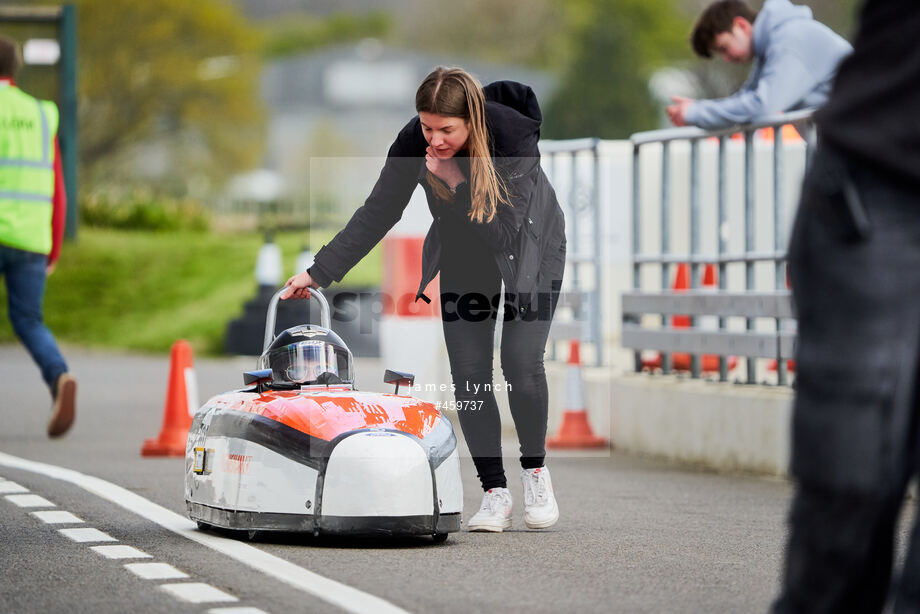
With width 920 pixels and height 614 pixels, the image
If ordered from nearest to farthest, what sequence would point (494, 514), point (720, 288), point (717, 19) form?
1. point (494, 514)
2. point (717, 19)
3. point (720, 288)

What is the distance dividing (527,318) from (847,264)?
3.97 m

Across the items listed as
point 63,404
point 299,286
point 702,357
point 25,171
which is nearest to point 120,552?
point 299,286

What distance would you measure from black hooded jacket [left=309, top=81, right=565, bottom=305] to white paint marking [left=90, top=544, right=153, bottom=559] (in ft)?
4.51

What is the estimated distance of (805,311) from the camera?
123 inches

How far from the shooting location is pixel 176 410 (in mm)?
10438

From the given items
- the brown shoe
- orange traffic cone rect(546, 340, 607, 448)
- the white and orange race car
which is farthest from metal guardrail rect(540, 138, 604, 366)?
the white and orange race car

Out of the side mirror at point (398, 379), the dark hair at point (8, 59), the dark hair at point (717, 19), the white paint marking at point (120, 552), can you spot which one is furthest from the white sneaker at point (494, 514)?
the dark hair at point (8, 59)

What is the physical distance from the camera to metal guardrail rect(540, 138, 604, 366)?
41.7 feet

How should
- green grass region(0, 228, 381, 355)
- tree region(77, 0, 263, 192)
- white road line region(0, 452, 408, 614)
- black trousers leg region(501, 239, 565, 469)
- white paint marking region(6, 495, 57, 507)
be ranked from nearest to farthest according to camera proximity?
white road line region(0, 452, 408, 614)
black trousers leg region(501, 239, 565, 469)
white paint marking region(6, 495, 57, 507)
green grass region(0, 228, 381, 355)
tree region(77, 0, 263, 192)

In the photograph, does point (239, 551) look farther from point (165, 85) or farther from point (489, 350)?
point (165, 85)

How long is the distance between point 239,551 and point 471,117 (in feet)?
6.13

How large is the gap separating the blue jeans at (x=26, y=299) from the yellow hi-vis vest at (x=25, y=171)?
0.27ft

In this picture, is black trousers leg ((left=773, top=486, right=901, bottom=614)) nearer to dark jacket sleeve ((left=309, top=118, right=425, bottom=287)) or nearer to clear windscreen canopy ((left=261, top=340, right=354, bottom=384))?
clear windscreen canopy ((left=261, top=340, right=354, bottom=384))

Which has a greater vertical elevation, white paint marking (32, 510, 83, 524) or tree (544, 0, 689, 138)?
tree (544, 0, 689, 138)
